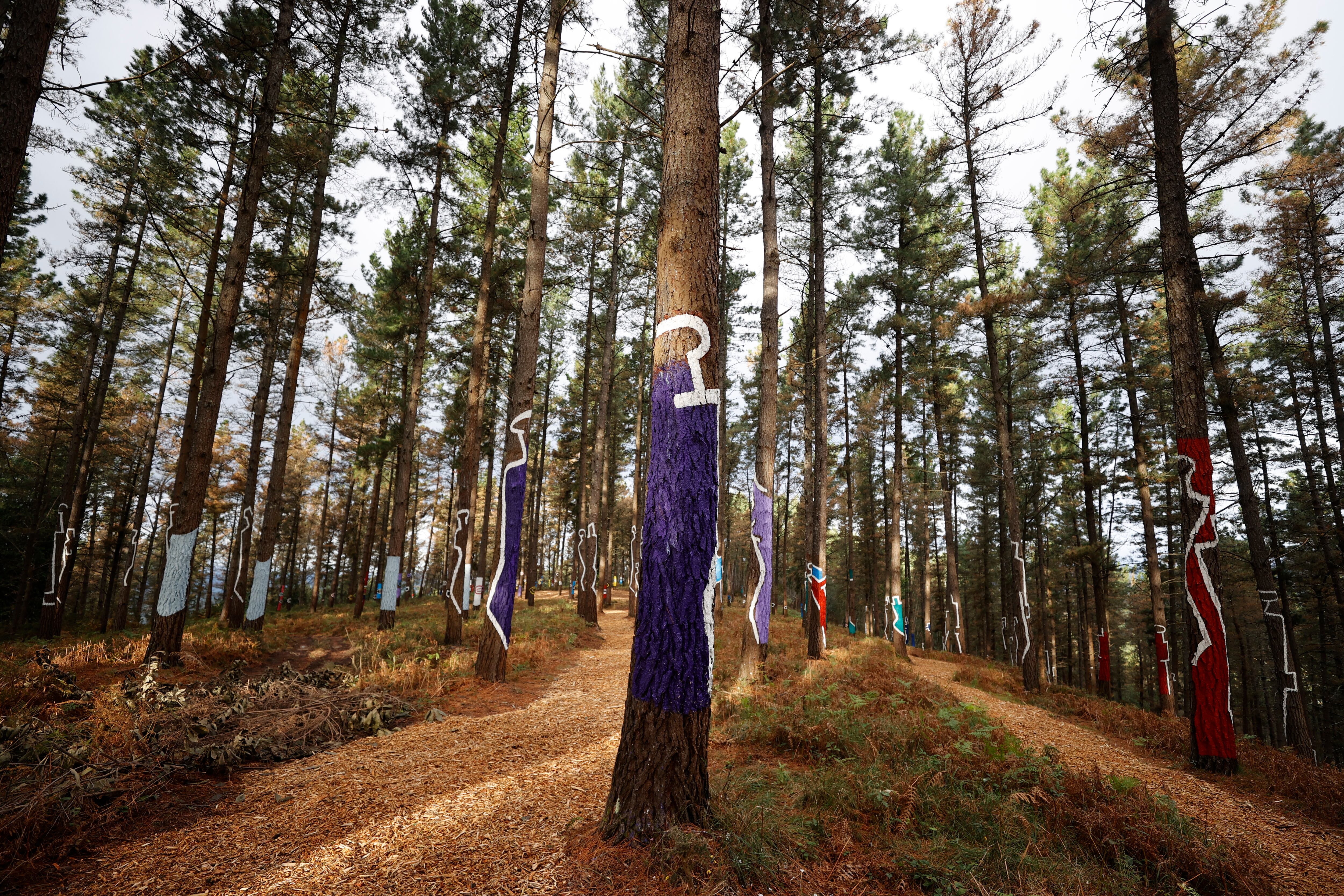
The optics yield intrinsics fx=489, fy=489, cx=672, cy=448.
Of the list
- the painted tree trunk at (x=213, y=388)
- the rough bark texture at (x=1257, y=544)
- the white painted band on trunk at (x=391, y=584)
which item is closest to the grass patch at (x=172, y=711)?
the painted tree trunk at (x=213, y=388)

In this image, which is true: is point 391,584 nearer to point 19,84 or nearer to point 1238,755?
point 19,84

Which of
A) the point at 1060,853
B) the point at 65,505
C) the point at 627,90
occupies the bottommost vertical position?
the point at 1060,853

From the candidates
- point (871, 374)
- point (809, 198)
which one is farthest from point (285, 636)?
point (871, 374)

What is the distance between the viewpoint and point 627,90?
15047 mm

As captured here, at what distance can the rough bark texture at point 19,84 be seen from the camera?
400 cm

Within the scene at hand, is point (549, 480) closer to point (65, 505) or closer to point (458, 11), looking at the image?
point (65, 505)

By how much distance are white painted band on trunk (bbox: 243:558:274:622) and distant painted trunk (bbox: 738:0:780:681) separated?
430 inches

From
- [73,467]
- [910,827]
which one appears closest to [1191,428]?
[910,827]

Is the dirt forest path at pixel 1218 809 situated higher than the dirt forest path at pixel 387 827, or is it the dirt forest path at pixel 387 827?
the dirt forest path at pixel 387 827

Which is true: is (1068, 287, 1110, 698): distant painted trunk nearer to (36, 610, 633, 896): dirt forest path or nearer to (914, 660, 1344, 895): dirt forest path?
(914, 660, 1344, 895): dirt forest path

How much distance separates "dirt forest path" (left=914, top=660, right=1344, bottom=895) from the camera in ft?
12.2

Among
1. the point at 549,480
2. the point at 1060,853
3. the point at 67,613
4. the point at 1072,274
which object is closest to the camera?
the point at 1060,853

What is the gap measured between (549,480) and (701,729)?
34644 mm

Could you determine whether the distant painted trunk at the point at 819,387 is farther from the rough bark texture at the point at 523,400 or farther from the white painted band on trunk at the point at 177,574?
the white painted band on trunk at the point at 177,574
